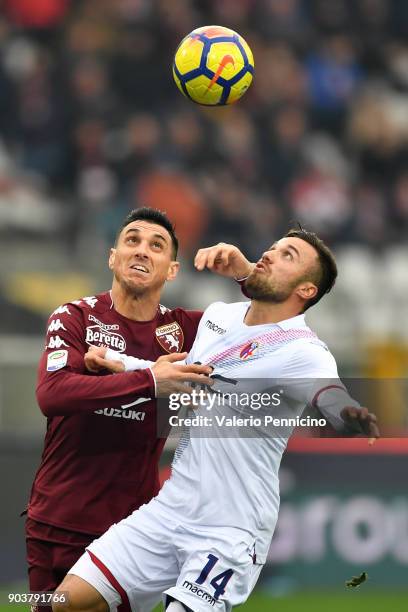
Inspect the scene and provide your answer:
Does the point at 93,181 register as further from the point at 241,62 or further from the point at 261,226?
the point at 241,62

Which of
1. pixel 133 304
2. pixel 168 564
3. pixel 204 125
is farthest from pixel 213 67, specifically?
pixel 204 125

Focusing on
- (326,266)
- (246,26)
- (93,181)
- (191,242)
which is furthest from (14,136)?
(326,266)

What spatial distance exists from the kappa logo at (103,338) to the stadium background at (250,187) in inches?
112

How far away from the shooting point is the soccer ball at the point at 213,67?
21.8ft

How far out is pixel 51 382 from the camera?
4887 mm

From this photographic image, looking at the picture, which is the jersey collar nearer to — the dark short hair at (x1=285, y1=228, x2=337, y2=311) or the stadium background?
the dark short hair at (x1=285, y1=228, x2=337, y2=311)

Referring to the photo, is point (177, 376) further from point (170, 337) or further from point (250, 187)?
point (250, 187)

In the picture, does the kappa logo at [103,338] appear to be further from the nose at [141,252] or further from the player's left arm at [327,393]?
the player's left arm at [327,393]

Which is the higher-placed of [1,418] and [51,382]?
[1,418]

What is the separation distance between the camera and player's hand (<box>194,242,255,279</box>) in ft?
16.4

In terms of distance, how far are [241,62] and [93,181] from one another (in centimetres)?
543

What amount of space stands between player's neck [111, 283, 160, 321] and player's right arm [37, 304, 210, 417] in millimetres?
509

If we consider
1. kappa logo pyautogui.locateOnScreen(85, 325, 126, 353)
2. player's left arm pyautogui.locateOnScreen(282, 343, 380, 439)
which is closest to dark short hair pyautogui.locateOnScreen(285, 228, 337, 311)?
player's left arm pyautogui.locateOnScreen(282, 343, 380, 439)

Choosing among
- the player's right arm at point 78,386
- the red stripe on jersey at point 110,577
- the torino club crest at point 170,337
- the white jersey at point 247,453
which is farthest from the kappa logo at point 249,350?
the red stripe on jersey at point 110,577
